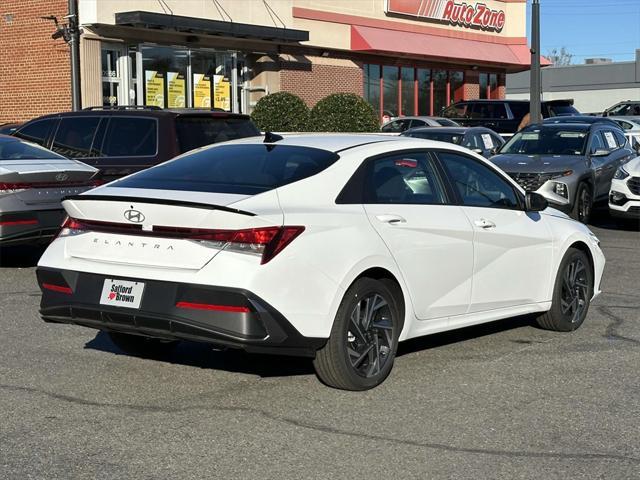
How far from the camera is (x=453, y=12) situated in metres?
40.4

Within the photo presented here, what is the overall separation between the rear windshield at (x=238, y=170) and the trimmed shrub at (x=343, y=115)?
2417cm

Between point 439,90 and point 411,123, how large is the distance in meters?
11.2

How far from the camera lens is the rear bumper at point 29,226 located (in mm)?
11297

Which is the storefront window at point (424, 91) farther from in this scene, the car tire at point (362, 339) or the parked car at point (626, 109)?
the car tire at point (362, 339)

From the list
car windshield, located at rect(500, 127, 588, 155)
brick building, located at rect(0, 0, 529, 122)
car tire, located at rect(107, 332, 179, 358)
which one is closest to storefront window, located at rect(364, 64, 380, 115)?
brick building, located at rect(0, 0, 529, 122)

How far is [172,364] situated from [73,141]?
270 inches

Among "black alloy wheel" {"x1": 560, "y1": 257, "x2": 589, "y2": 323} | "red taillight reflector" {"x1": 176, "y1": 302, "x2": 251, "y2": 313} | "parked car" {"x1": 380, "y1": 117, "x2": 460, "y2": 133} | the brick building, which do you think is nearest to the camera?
"red taillight reflector" {"x1": 176, "y1": 302, "x2": 251, "y2": 313}

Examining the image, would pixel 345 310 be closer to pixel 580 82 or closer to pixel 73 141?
pixel 73 141

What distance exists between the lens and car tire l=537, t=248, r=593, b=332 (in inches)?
328

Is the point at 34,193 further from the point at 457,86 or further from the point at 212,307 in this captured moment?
the point at 457,86

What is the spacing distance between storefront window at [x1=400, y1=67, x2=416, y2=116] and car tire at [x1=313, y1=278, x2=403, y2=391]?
3362 centimetres

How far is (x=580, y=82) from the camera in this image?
82312 millimetres

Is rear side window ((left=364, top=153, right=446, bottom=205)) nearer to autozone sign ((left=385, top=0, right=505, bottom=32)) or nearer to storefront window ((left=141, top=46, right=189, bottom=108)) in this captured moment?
storefront window ((left=141, top=46, right=189, bottom=108))

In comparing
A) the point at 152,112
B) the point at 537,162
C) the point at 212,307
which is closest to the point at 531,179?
the point at 537,162
